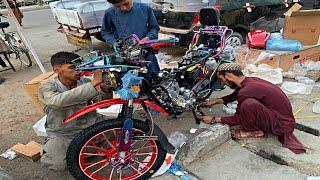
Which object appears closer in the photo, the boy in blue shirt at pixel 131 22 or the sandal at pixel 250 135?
the sandal at pixel 250 135

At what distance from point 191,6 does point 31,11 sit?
14.2 metres

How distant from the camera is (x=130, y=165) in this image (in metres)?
2.86

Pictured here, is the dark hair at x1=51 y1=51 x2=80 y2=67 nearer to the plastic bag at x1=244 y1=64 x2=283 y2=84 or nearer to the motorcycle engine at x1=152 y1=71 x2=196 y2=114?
the motorcycle engine at x1=152 y1=71 x2=196 y2=114

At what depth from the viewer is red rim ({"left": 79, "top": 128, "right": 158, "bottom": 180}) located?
2686 mm

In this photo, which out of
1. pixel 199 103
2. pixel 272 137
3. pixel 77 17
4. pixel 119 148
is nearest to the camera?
pixel 119 148

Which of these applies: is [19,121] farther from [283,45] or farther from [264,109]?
[283,45]

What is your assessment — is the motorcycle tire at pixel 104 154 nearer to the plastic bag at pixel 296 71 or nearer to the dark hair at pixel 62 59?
the dark hair at pixel 62 59

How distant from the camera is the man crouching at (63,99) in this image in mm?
2463

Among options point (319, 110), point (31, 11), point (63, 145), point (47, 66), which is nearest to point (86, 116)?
point (63, 145)

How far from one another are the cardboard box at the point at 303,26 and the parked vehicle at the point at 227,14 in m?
0.72

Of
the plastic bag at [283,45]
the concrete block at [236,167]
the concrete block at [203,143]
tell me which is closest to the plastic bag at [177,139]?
the concrete block at [203,143]

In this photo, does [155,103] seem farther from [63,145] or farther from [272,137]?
[272,137]

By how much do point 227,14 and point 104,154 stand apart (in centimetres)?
411

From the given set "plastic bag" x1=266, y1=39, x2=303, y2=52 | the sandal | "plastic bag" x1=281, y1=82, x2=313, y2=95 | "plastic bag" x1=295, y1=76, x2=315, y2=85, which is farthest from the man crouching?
"plastic bag" x1=266, y1=39, x2=303, y2=52
